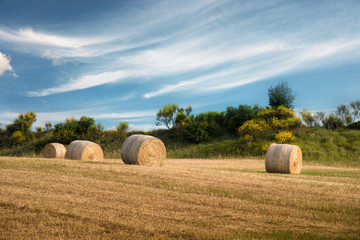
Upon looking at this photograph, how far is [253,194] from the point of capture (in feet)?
30.8

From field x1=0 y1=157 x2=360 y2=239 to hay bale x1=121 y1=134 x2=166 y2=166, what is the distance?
13.4 feet

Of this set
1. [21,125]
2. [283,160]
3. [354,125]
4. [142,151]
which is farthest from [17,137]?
[354,125]

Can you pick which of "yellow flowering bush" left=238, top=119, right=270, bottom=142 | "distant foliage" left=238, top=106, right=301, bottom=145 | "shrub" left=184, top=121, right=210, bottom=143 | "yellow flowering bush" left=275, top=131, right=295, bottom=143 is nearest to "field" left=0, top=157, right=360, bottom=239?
"yellow flowering bush" left=275, top=131, right=295, bottom=143

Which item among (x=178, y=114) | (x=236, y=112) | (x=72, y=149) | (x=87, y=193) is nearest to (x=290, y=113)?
(x=236, y=112)

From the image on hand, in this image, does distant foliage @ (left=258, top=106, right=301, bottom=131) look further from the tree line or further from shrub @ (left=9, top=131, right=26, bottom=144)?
shrub @ (left=9, top=131, right=26, bottom=144)

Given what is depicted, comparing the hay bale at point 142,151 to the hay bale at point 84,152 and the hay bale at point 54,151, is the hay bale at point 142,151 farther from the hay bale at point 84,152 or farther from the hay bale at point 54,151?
the hay bale at point 54,151

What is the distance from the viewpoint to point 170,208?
7.57 m

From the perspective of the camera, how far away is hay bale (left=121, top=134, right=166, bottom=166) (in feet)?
53.0

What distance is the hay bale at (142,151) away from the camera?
16.2 m

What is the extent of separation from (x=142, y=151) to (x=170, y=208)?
8.84 meters

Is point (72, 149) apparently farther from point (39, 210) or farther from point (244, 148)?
point (244, 148)

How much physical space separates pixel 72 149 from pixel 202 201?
48.5 feet

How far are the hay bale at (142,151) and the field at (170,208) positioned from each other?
4080 millimetres

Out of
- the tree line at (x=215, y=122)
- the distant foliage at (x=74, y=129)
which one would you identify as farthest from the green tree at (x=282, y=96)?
the distant foliage at (x=74, y=129)
